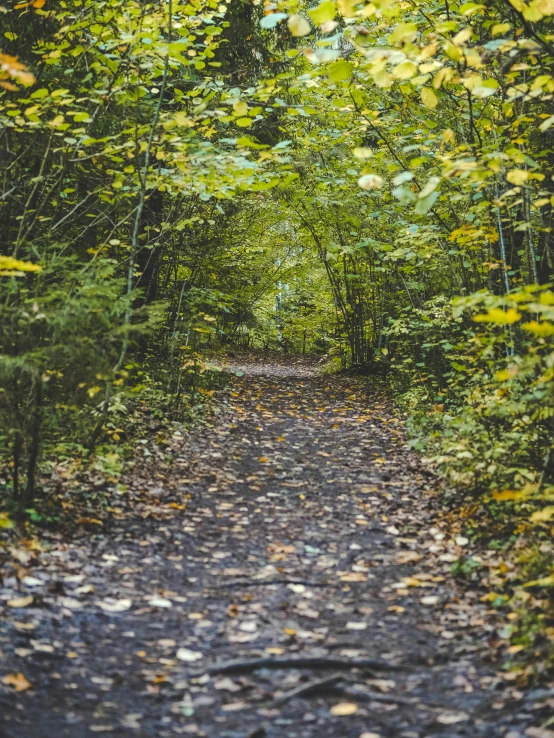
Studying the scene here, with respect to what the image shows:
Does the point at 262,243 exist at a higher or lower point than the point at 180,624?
higher

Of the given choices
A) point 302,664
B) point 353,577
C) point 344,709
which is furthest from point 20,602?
point 353,577

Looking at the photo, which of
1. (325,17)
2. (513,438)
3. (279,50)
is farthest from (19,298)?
(279,50)

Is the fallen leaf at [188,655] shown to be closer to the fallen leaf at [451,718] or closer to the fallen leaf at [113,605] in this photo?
the fallen leaf at [113,605]

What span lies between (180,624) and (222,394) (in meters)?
7.45

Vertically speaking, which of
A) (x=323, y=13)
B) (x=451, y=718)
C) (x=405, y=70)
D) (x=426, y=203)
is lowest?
(x=451, y=718)

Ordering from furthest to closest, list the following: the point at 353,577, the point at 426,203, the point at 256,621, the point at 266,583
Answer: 1. the point at 353,577
2. the point at 266,583
3. the point at 256,621
4. the point at 426,203

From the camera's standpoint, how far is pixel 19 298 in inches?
196

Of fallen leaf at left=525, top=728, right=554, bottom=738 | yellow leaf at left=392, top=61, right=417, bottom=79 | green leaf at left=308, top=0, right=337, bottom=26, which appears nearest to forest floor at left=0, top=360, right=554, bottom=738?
fallen leaf at left=525, top=728, right=554, bottom=738

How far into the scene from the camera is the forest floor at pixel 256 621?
9.21 feet

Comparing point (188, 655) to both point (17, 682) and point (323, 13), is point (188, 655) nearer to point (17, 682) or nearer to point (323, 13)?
point (17, 682)

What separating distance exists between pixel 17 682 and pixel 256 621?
1.41 m

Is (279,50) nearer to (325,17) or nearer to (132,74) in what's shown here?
(132,74)

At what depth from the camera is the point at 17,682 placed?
9.45 feet

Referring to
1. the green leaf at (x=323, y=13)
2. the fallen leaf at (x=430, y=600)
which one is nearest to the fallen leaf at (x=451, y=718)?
the fallen leaf at (x=430, y=600)
